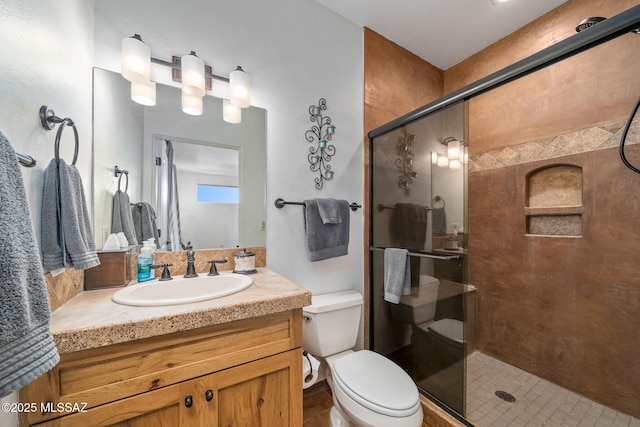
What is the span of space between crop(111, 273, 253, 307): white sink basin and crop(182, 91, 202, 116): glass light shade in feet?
2.85

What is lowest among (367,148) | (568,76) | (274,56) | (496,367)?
(496,367)

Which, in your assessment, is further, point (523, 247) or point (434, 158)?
point (523, 247)

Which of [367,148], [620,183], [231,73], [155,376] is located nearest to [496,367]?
[620,183]

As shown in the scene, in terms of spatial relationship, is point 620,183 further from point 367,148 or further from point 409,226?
point 367,148

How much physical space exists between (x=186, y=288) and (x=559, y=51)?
1.84m

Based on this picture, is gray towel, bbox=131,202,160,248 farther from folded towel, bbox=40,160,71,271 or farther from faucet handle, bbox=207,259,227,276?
folded towel, bbox=40,160,71,271

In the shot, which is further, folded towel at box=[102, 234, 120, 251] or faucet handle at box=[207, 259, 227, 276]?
faucet handle at box=[207, 259, 227, 276]

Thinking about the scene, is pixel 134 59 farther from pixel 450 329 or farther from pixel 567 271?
pixel 567 271

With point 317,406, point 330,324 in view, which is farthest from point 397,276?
point 317,406

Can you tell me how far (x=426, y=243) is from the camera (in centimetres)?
154

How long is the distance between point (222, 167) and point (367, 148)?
107cm

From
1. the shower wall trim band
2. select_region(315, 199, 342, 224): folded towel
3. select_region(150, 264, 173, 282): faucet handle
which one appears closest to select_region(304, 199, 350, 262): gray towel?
select_region(315, 199, 342, 224): folded towel

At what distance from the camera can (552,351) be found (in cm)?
162

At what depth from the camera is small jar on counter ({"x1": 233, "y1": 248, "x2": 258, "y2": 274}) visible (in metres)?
1.33
